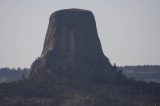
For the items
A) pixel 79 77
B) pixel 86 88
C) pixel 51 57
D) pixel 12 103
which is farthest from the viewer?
pixel 51 57

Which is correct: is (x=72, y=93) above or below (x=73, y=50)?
below

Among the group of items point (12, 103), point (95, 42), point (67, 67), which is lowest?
point (12, 103)

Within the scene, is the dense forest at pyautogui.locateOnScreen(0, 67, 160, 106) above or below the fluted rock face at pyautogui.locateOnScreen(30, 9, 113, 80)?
below

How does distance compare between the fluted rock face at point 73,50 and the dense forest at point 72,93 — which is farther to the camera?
the fluted rock face at point 73,50

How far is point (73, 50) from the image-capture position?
532ft

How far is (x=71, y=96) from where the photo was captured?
5034 inches

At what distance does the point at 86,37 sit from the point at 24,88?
1677 inches

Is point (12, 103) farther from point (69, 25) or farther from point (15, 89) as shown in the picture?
point (69, 25)

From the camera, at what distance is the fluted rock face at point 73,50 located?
15625 cm

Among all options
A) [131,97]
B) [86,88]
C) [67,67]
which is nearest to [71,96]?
[86,88]

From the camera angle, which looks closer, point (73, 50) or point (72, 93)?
point (72, 93)

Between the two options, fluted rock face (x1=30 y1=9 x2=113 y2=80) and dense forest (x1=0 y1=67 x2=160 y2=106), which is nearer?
dense forest (x1=0 y1=67 x2=160 y2=106)

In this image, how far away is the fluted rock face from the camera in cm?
15625

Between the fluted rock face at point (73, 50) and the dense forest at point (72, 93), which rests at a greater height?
the fluted rock face at point (73, 50)
